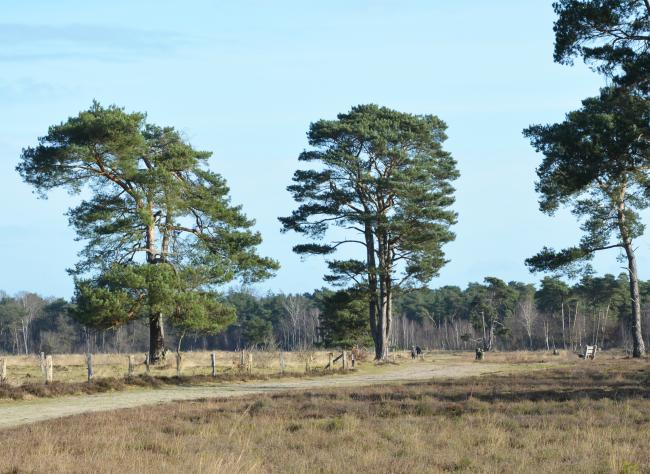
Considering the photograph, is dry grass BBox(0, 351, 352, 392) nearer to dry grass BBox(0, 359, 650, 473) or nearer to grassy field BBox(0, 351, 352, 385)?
grassy field BBox(0, 351, 352, 385)

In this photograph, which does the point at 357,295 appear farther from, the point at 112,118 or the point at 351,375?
the point at 112,118

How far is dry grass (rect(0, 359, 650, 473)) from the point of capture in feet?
33.8

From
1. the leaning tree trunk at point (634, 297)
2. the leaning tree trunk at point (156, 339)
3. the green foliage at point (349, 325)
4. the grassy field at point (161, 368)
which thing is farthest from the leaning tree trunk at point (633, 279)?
the leaning tree trunk at point (156, 339)

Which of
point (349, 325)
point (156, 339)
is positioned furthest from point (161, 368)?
point (349, 325)

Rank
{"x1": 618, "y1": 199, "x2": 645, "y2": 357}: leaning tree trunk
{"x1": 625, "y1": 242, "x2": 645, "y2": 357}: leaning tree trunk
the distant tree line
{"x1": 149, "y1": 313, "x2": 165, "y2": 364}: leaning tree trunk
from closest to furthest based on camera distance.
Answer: {"x1": 149, "y1": 313, "x2": 165, "y2": 364}: leaning tree trunk < {"x1": 618, "y1": 199, "x2": 645, "y2": 357}: leaning tree trunk < {"x1": 625, "y1": 242, "x2": 645, "y2": 357}: leaning tree trunk < the distant tree line

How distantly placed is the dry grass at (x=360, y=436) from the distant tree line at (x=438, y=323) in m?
40.1

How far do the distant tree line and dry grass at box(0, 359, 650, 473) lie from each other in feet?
132

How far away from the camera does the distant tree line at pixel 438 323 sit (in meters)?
85.7

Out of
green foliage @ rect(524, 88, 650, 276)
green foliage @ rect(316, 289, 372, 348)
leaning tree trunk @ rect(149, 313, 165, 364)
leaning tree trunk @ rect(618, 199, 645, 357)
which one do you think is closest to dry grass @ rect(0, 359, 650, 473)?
green foliage @ rect(524, 88, 650, 276)

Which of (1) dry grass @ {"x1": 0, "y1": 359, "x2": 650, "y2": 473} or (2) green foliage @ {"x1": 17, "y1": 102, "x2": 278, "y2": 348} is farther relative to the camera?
(2) green foliage @ {"x1": 17, "y1": 102, "x2": 278, "y2": 348}

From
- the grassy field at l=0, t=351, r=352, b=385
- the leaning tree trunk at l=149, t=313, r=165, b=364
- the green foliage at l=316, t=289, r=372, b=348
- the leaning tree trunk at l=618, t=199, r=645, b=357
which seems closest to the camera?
the grassy field at l=0, t=351, r=352, b=385

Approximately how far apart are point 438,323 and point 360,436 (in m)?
131

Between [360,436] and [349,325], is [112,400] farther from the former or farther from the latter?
[349,325]

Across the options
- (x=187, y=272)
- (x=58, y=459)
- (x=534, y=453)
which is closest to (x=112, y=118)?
(x=187, y=272)
